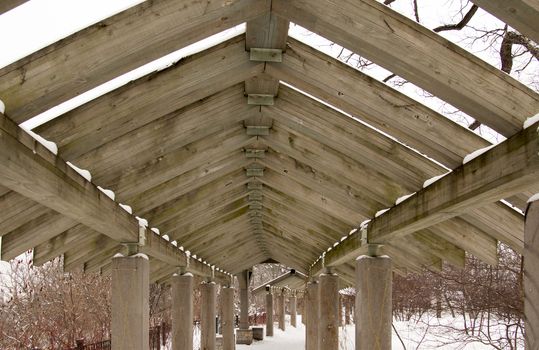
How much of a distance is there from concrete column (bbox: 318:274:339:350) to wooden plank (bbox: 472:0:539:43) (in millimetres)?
10291

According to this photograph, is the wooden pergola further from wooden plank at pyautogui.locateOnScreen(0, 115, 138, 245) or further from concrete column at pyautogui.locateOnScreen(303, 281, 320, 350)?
concrete column at pyautogui.locateOnScreen(303, 281, 320, 350)

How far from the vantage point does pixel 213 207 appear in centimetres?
930

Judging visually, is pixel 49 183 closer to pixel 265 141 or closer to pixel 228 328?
pixel 265 141

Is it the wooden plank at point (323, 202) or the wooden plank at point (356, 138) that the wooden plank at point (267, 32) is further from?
the wooden plank at point (323, 202)

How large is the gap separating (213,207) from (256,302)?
55231 millimetres

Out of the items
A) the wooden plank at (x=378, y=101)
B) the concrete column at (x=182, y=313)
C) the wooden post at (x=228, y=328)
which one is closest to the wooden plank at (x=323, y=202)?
the wooden plank at (x=378, y=101)

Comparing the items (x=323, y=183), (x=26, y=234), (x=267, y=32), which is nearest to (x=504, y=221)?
(x=323, y=183)

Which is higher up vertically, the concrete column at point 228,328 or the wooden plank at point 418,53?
the wooden plank at point 418,53

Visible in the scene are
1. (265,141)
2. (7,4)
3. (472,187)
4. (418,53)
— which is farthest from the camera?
(265,141)

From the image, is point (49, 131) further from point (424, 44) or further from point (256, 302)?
point (256, 302)

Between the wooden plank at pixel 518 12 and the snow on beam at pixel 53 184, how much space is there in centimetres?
268

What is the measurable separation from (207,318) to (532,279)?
14527mm

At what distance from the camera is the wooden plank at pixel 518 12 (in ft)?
8.70

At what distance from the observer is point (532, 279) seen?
9.96ft
